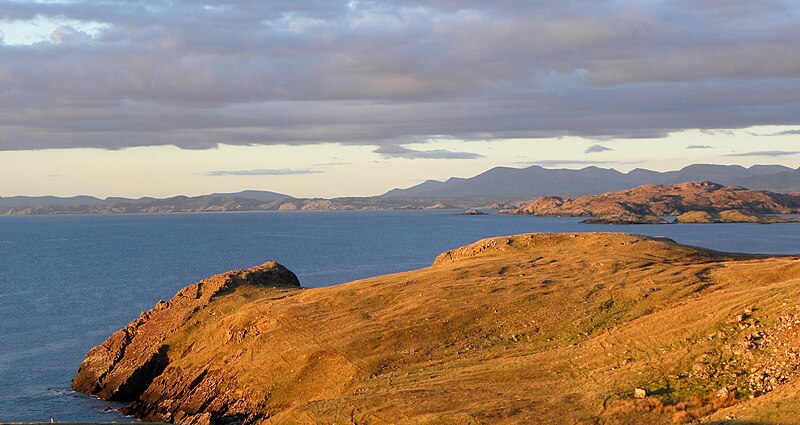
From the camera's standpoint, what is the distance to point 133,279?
124 m

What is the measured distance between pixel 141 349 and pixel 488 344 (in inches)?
1073

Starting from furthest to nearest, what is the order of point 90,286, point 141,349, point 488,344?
1. point 90,286
2. point 141,349
3. point 488,344

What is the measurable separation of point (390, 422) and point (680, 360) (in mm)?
15074

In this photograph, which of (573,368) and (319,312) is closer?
(573,368)

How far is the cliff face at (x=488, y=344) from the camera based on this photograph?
36500 millimetres

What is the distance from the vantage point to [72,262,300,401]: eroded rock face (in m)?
55.8

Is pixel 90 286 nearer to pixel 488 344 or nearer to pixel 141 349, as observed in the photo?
pixel 141 349

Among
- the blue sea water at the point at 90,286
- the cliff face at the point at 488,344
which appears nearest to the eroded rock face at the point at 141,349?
the cliff face at the point at 488,344

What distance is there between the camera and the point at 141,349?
193ft

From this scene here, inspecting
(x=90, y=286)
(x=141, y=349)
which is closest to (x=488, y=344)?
(x=141, y=349)

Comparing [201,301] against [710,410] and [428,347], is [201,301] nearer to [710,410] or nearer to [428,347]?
[428,347]

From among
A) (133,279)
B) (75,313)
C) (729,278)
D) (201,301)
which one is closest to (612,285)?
(729,278)

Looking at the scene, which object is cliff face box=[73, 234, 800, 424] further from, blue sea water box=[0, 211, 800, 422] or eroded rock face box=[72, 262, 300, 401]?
blue sea water box=[0, 211, 800, 422]

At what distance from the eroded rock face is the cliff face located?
0.47ft
